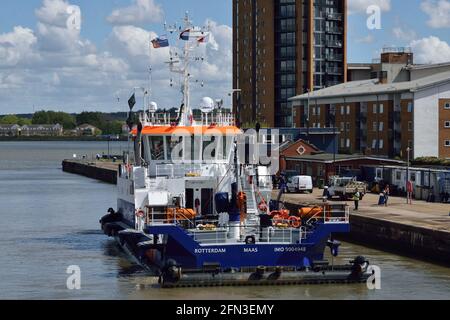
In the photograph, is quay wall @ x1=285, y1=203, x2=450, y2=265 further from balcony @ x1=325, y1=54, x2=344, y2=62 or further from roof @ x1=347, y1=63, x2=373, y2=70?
roof @ x1=347, y1=63, x2=373, y2=70

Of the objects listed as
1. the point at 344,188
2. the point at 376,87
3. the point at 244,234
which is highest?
the point at 376,87

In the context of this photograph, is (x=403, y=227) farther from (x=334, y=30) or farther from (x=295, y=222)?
(x=334, y=30)

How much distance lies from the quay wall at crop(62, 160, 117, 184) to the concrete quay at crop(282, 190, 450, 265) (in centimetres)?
6471

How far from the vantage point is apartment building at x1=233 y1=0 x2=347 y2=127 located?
142625mm

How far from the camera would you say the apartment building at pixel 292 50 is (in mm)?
142625

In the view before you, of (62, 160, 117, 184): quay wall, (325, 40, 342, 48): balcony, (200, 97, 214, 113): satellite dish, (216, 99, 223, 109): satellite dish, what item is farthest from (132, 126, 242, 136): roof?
(325, 40, 342, 48): balcony

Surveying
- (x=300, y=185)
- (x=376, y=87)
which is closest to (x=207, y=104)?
(x=300, y=185)

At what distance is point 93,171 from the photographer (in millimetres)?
140750

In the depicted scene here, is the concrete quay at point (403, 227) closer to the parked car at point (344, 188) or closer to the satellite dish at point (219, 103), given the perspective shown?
the parked car at point (344, 188)

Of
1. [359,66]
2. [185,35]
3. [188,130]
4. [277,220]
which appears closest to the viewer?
[277,220]

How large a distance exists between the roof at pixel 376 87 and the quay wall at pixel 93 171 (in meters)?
25.6

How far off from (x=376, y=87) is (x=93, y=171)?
50.3m

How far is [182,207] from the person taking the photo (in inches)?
1652
